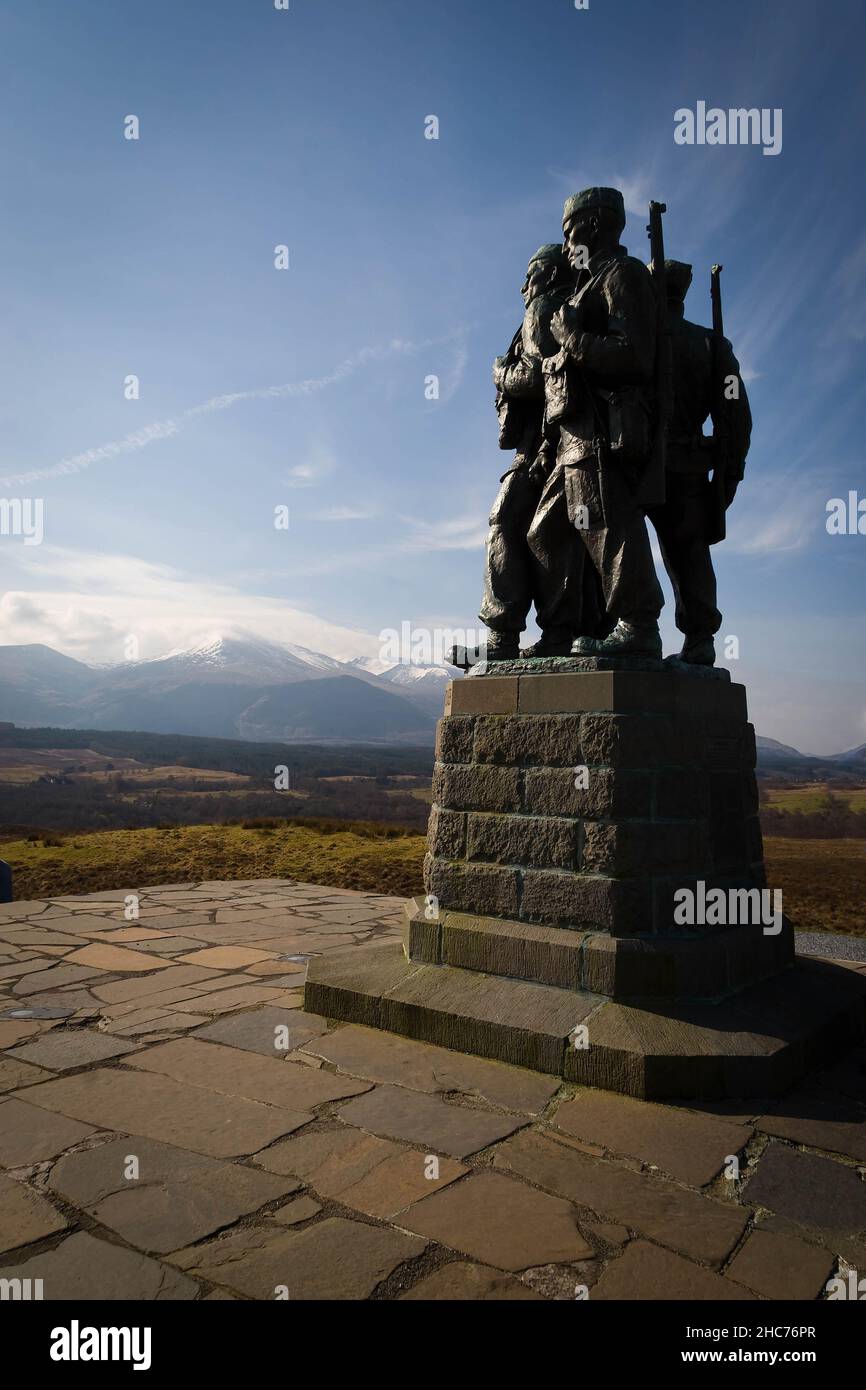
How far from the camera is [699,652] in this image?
4.58 meters

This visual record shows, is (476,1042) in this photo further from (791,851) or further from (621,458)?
(791,851)

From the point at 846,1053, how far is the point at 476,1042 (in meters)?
1.71

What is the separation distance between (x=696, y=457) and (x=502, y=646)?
4.90 ft

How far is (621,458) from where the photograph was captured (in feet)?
13.0

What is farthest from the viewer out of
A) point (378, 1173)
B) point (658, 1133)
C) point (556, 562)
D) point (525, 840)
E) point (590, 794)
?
point (556, 562)

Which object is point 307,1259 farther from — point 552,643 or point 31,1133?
point 552,643

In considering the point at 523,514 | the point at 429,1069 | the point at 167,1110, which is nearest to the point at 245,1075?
the point at 167,1110

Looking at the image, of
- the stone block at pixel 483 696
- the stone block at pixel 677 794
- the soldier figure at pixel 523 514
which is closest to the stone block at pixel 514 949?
the stone block at pixel 677 794

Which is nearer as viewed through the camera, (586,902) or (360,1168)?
(360,1168)

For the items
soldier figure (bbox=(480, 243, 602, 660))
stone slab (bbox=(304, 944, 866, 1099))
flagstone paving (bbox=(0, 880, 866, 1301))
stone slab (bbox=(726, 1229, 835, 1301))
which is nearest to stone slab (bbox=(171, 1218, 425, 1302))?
flagstone paving (bbox=(0, 880, 866, 1301))

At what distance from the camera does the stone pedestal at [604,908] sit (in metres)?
3.22

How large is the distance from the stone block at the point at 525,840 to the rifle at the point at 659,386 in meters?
1.66

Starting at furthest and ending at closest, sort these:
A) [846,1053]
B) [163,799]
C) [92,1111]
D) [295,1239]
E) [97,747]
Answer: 1. [97,747]
2. [163,799]
3. [846,1053]
4. [92,1111]
5. [295,1239]
